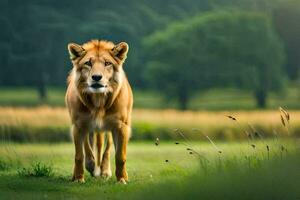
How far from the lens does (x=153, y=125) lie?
2305 cm

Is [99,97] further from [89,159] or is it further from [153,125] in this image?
[153,125]

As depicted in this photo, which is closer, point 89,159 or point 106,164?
point 89,159

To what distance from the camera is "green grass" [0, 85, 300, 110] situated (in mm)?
52906

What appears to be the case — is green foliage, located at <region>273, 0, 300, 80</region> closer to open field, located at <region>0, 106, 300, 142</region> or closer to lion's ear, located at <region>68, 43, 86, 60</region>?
open field, located at <region>0, 106, 300, 142</region>

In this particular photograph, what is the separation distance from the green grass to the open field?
2684cm

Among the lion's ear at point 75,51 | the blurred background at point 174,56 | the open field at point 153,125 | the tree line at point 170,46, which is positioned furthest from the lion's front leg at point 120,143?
the tree line at point 170,46

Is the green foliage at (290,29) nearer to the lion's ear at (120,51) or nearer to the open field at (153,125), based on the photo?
the open field at (153,125)

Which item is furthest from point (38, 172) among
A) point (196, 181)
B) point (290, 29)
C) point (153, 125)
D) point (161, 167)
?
point (290, 29)

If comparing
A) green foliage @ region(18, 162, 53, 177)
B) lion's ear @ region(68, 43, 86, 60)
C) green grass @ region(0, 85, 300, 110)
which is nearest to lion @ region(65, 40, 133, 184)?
lion's ear @ region(68, 43, 86, 60)

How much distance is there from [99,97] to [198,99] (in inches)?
1726

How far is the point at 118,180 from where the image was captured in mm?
10094

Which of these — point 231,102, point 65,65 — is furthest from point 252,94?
point 65,65

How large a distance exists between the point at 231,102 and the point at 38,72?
12.5m

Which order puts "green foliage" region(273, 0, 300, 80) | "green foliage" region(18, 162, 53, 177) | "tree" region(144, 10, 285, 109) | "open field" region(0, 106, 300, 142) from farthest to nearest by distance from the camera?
"green foliage" region(273, 0, 300, 80) → "tree" region(144, 10, 285, 109) → "open field" region(0, 106, 300, 142) → "green foliage" region(18, 162, 53, 177)
